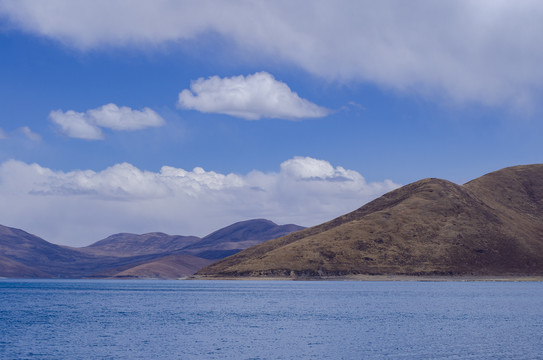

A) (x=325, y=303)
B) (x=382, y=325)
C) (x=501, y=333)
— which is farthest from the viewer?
(x=325, y=303)

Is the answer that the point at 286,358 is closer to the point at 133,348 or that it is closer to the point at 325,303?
the point at 133,348

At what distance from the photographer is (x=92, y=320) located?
101 m

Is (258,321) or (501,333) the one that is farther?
(258,321)

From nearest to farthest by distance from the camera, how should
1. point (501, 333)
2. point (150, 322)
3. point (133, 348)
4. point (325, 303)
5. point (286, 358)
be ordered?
point (286, 358) → point (133, 348) → point (501, 333) → point (150, 322) → point (325, 303)

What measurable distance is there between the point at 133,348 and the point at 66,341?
10919 millimetres

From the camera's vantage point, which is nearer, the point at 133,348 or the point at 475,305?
the point at 133,348

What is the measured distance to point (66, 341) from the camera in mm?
74188

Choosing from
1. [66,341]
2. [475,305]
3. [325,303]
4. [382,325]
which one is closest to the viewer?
[66,341]

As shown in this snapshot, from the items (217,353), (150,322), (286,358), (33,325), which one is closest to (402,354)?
(286,358)

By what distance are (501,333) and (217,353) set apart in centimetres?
3696

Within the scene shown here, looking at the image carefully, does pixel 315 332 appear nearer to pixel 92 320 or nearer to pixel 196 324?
pixel 196 324

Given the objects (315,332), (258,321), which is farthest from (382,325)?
(258,321)

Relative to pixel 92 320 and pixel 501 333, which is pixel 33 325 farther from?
pixel 501 333

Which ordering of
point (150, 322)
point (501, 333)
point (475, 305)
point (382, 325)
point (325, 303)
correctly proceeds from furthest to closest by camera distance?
1. point (325, 303)
2. point (475, 305)
3. point (150, 322)
4. point (382, 325)
5. point (501, 333)
